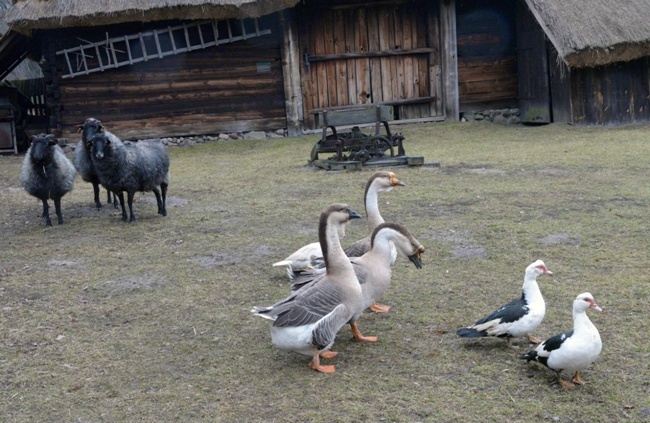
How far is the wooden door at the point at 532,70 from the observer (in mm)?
16984

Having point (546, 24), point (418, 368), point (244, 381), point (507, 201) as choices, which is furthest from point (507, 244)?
point (546, 24)

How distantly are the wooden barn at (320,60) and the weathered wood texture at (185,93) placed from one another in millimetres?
24

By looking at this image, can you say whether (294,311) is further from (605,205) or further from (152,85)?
(152,85)

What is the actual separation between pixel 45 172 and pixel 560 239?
604 centimetres

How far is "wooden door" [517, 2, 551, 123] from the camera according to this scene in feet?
55.7

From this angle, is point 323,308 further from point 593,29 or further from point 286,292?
point 593,29

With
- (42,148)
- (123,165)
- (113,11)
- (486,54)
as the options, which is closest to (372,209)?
(123,165)

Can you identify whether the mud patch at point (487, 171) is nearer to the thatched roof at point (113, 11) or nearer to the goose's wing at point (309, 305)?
the thatched roof at point (113, 11)

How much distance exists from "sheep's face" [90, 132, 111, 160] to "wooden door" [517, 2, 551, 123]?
11.4m

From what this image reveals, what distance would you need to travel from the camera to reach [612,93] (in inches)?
643

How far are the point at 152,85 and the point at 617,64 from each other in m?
10.8

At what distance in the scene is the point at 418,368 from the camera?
4.47 m

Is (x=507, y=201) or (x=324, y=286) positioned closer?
(x=324, y=286)

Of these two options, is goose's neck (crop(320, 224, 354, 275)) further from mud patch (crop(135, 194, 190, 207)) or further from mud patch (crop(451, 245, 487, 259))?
mud patch (crop(135, 194, 190, 207))
